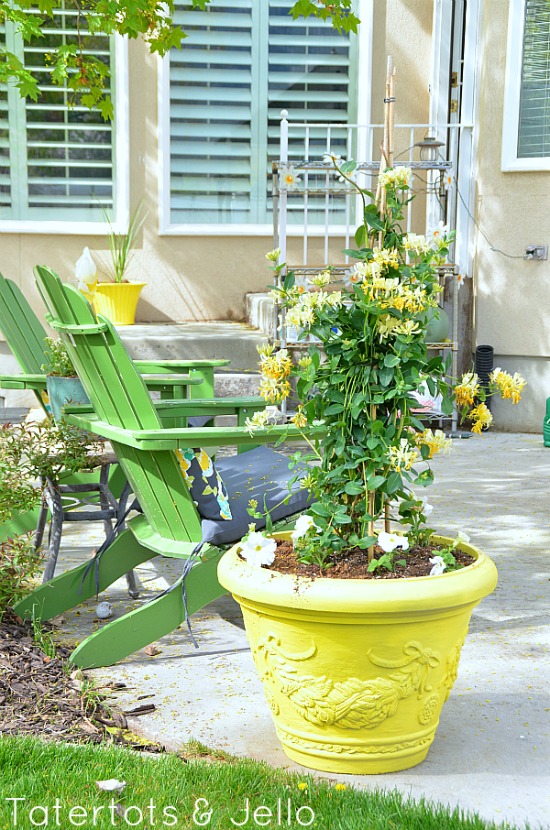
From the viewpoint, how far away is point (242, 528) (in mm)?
3346

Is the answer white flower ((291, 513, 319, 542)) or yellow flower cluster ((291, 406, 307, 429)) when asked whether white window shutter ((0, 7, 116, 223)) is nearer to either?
yellow flower cluster ((291, 406, 307, 429))

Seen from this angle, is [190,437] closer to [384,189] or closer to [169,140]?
[384,189]

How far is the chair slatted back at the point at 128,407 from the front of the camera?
331cm

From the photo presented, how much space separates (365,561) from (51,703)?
3.35 feet

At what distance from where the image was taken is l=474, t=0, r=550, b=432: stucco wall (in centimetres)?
772

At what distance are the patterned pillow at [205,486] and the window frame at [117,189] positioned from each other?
6009 mm

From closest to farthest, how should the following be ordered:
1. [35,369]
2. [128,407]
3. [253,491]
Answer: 1. [128,407]
2. [253,491]
3. [35,369]

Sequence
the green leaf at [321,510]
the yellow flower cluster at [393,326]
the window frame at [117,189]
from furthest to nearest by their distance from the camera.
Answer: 1. the window frame at [117,189]
2. the green leaf at [321,510]
3. the yellow flower cluster at [393,326]

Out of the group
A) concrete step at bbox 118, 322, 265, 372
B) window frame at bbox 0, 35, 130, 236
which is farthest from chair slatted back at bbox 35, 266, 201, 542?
window frame at bbox 0, 35, 130, 236

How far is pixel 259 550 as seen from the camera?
265 centimetres

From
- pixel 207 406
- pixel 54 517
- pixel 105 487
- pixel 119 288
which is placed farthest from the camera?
pixel 119 288

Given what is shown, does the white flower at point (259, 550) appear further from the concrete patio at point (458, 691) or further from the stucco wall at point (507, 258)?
the stucco wall at point (507, 258)

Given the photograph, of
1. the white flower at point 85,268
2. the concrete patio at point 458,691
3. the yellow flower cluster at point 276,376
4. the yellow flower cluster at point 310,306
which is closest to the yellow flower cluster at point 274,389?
the yellow flower cluster at point 276,376

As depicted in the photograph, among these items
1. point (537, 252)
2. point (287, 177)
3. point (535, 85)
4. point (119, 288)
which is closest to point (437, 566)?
point (287, 177)
